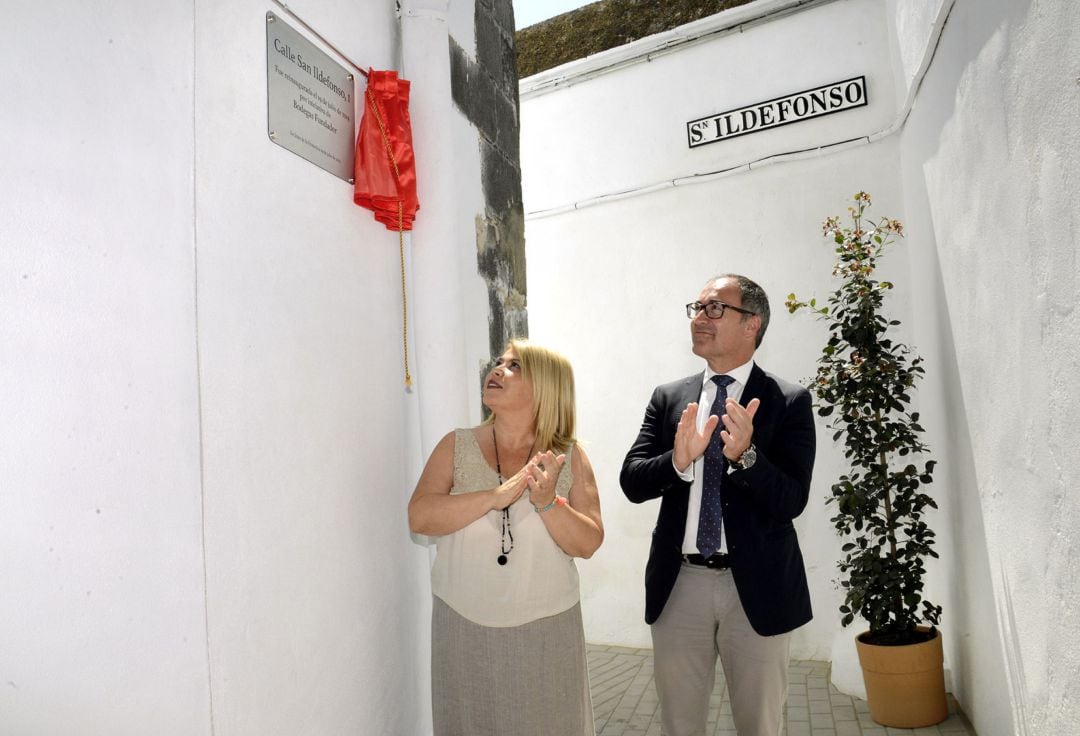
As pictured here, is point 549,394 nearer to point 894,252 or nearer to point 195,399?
point 195,399

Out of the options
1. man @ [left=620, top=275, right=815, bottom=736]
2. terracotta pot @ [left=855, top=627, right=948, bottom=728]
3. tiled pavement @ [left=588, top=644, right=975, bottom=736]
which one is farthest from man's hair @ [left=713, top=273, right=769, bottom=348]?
tiled pavement @ [left=588, top=644, right=975, bottom=736]

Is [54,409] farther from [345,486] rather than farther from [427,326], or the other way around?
[427,326]

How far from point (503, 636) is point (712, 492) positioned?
2.40ft

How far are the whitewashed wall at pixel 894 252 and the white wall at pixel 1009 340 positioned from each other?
0.03ft

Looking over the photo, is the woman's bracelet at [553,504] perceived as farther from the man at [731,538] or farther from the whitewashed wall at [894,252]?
the whitewashed wall at [894,252]

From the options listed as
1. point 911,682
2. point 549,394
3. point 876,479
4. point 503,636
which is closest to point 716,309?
point 549,394

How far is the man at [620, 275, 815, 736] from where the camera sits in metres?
2.21

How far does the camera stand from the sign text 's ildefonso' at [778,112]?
15.4 feet

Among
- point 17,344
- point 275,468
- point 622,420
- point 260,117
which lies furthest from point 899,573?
point 17,344

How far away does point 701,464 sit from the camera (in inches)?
94.3

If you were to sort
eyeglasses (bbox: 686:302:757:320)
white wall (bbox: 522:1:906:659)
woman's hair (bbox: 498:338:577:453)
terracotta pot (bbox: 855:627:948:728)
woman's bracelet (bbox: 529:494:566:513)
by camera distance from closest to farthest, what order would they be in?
woman's bracelet (bbox: 529:494:566:513) < woman's hair (bbox: 498:338:577:453) < eyeglasses (bbox: 686:302:757:320) < terracotta pot (bbox: 855:627:948:728) < white wall (bbox: 522:1:906:659)

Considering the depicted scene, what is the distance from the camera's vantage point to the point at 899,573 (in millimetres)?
3504

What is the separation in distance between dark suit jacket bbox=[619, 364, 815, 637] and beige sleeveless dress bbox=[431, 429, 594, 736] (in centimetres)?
35

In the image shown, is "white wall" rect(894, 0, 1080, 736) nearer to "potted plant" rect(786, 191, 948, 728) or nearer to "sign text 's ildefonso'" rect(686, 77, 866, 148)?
"potted plant" rect(786, 191, 948, 728)
